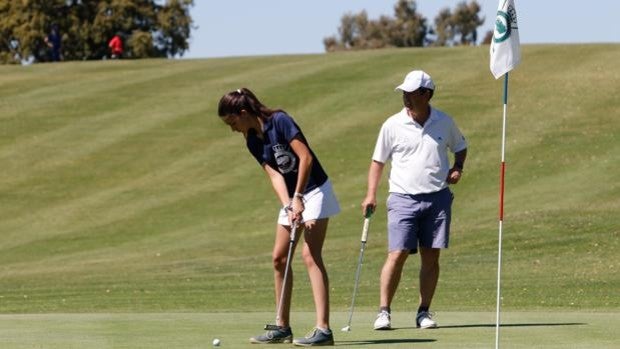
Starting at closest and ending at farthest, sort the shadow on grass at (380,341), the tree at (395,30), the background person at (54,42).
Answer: the shadow on grass at (380,341)
the background person at (54,42)
the tree at (395,30)

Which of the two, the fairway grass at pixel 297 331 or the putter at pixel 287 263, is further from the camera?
the putter at pixel 287 263

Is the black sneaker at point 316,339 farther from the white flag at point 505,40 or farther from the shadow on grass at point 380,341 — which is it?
the white flag at point 505,40

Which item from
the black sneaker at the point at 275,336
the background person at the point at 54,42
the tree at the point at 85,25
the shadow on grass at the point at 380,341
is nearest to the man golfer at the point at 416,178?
the shadow on grass at the point at 380,341

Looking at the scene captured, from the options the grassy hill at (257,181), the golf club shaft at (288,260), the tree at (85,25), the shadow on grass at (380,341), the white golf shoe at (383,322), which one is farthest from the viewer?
the tree at (85,25)

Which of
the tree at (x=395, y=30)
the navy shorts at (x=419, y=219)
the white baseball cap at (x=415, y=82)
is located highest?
the tree at (x=395, y=30)

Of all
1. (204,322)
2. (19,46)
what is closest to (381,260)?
(204,322)

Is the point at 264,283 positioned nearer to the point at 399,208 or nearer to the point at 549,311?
the point at 549,311

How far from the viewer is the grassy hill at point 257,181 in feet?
68.3

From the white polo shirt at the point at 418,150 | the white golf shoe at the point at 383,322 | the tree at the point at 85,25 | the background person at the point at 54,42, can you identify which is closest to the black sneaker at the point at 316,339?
→ the white golf shoe at the point at 383,322

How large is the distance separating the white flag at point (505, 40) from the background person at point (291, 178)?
4.82ft

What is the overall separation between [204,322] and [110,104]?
2739 cm

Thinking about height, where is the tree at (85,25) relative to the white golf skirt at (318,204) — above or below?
above

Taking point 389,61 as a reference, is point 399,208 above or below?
below

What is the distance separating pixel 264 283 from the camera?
21.3 meters
